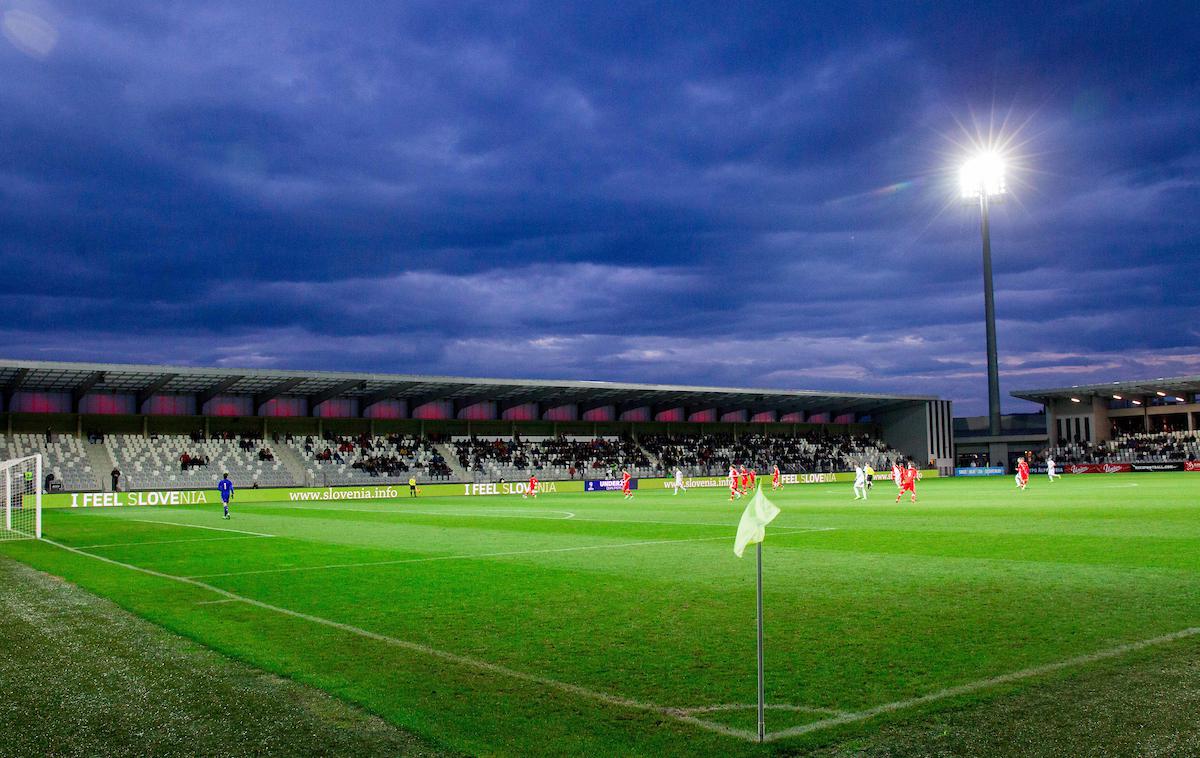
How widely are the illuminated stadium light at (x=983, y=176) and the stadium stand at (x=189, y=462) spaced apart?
65.7 m

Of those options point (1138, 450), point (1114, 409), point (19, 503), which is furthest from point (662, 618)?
point (1114, 409)

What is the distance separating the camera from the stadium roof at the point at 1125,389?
80.4 m

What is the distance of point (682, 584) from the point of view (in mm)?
13039

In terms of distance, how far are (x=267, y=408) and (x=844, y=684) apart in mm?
64225

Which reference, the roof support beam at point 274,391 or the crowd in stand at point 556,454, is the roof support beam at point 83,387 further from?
the crowd in stand at point 556,454

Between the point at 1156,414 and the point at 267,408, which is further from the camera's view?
the point at 1156,414

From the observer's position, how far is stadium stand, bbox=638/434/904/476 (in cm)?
7788

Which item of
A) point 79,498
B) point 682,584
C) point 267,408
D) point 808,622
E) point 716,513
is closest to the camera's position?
point 808,622

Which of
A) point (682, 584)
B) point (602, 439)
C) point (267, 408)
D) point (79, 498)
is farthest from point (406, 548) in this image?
point (602, 439)

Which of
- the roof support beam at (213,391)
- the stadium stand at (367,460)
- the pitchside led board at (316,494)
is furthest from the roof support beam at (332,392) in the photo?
the pitchside led board at (316,494)

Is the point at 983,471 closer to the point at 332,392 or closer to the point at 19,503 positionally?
the point at 332,392

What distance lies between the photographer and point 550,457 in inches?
2852

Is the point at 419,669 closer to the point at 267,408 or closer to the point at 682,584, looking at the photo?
the point at 682,584

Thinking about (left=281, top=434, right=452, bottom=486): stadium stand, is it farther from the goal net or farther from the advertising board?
the advertising board
